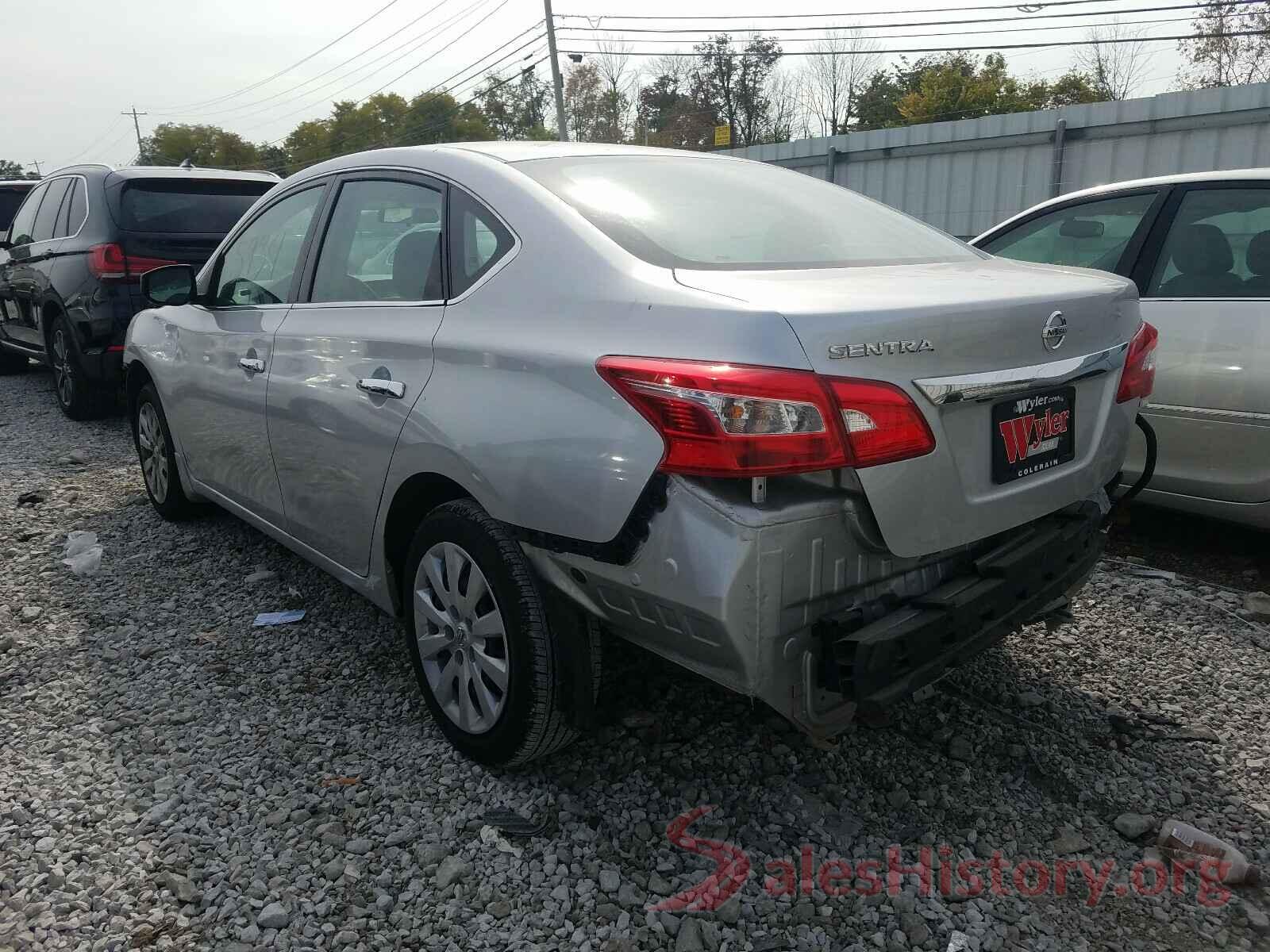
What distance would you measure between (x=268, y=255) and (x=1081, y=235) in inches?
144

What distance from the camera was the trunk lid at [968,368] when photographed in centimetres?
195

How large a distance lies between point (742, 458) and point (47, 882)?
195 centimetres

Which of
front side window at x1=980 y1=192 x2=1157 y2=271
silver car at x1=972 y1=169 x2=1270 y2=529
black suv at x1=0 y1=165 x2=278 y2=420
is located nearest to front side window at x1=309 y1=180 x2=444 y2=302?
silver car at x1=972 y1=169 x2=1270 y2=529

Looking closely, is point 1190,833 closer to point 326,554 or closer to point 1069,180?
point 326,554

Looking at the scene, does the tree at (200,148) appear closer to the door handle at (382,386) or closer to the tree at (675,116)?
the tree at (675,116)

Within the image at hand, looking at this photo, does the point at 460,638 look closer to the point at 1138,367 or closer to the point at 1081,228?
the point at 1138,367

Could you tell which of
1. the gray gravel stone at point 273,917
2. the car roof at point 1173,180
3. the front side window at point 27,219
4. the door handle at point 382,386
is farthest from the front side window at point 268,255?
the front side window at point 27,219

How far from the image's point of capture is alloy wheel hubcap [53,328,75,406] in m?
7.46

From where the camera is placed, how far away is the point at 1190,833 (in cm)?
240

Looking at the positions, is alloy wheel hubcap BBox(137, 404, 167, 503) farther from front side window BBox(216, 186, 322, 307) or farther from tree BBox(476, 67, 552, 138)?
tree BBox(476, 67, 552, 138)

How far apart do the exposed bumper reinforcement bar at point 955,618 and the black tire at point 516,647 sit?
690 mm

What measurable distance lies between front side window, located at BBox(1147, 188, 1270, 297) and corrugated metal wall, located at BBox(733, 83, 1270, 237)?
881 cm

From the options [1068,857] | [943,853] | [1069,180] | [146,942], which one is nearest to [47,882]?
[146,942]

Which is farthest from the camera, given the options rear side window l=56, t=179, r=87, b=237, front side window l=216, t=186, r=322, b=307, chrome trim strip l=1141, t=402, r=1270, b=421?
rear side window l=56, t=179, r=87, b=237
